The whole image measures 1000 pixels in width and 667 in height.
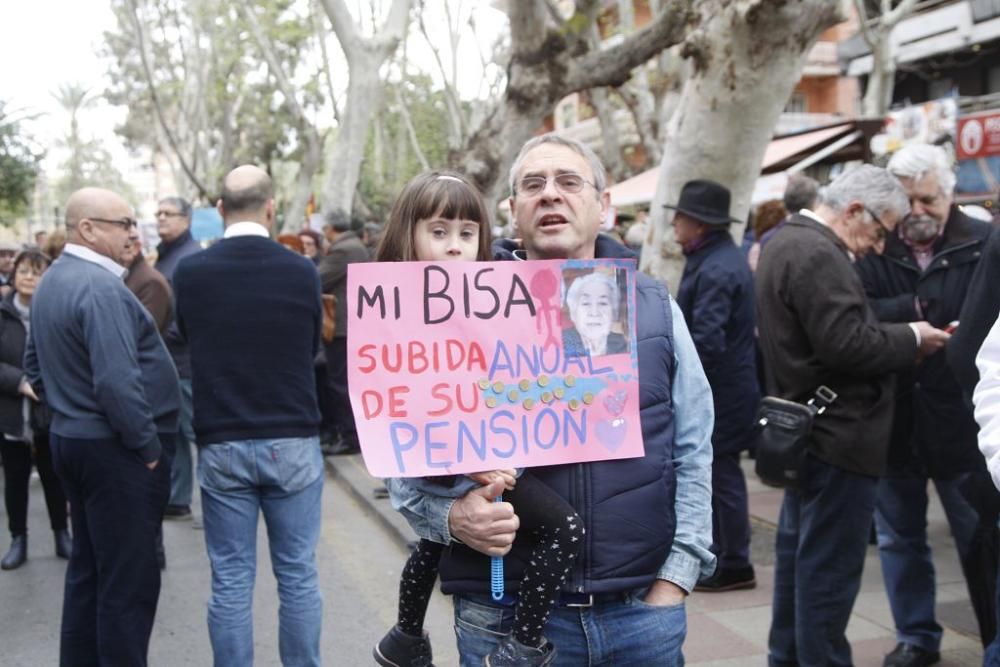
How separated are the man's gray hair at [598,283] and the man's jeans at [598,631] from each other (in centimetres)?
67

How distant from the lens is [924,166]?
4297mm

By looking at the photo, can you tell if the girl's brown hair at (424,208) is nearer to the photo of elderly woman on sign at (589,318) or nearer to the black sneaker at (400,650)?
the photo of elderly woman on sign at (589,318)

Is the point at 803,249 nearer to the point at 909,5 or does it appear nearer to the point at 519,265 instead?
the point at 519,265

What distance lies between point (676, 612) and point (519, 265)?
2.92 feet

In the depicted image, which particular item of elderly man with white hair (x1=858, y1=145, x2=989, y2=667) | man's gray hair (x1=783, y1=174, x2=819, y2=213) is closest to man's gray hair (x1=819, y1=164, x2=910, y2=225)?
elderly man with white hair (x1=858, y1=145, x2=989, y2=667)

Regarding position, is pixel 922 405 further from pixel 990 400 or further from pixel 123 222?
pixel 123 222

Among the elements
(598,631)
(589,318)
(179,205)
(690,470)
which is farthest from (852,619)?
(179,205)

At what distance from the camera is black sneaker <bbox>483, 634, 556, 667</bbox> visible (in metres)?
2.25

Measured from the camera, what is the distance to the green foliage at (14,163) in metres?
23.6

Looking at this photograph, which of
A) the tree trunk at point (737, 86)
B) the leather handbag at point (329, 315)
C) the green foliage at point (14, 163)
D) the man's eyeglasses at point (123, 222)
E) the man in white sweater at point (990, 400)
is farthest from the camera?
the green foliage at point (14, 163)

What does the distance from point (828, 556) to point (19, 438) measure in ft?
15.6

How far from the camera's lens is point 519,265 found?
2328 millimetres

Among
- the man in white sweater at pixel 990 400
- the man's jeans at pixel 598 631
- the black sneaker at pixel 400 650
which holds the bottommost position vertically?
the black sneaker at pixel 400 650

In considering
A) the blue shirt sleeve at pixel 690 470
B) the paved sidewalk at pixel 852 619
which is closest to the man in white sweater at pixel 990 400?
the blue shirt sleeve at pixel 690 470
